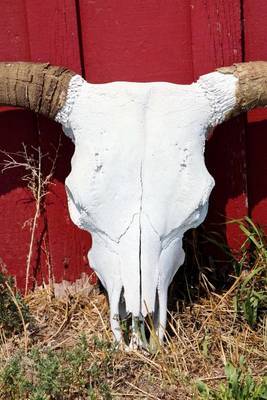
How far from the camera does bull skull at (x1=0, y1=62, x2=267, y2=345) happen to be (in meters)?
3.45

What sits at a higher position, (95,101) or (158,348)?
(95,101)

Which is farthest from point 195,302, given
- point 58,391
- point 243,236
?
point 58,391

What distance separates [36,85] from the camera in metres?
3.71

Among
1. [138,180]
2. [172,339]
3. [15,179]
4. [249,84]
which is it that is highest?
[249,84]

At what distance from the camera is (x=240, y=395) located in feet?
10.4

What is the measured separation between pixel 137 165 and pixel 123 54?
2.47 ft

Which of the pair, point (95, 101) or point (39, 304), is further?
point (39, 304)

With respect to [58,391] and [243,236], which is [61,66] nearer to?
[243,236]

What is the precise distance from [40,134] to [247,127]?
105 centimetres

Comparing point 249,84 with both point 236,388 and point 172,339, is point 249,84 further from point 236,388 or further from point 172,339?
point 236,388

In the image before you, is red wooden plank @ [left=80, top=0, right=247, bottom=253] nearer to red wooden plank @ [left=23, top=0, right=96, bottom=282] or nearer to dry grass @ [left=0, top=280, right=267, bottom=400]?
→ red wooden plank @ [left=23, top=0, right=96, bottom=282]

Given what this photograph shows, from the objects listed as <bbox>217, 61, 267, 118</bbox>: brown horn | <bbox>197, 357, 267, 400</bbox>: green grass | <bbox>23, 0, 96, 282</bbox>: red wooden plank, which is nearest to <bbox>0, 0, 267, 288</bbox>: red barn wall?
A: <bbox>23, 0, 96, 282</bbox>: red wooden plank

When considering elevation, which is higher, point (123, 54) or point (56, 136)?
point (123, 54)

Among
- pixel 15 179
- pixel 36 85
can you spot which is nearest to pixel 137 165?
pixel 36 85
